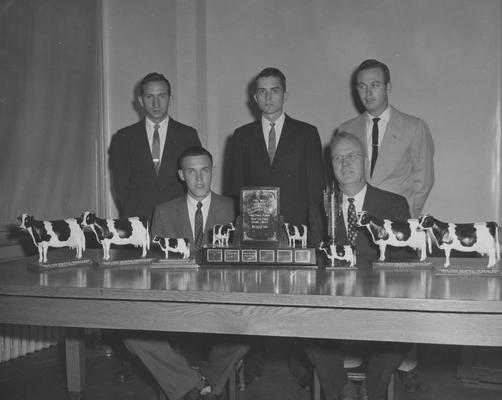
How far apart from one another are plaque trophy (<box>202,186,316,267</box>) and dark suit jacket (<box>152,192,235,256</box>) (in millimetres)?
577

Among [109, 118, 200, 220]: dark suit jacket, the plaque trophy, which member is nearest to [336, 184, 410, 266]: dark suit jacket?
the plaque trophy

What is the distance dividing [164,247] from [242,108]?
116 inches

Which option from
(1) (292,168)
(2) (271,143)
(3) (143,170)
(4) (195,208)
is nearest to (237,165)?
(2) (271,143)

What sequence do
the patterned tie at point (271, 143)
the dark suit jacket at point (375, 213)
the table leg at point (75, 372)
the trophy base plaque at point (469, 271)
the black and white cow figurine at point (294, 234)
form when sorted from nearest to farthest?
the trophy base plaque at point (469, 271) < the black and white cow figurine at point (294, 234) < the dark suit jacket at point (375, 213) < the table leg at point (75, 372) < the patterned tie at point (271, 143)

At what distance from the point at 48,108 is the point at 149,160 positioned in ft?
2.74

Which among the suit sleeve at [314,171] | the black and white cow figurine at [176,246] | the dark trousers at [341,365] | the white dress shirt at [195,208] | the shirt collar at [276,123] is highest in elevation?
the shirt collar at [276,123]

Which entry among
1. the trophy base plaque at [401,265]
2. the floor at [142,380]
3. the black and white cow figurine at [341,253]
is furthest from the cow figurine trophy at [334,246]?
the floor at [142,380]

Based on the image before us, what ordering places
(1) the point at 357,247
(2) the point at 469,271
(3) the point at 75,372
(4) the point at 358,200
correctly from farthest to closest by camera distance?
1. (3) the point at 75,372
2. (4) the point at 358,200
3. (1) the point at 357,247
4. (2) the point at 469,271

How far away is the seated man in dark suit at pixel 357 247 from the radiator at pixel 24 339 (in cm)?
207

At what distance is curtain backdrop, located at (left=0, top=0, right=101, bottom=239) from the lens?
3.83 meters

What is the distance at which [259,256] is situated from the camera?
261 cm

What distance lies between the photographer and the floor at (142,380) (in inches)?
136

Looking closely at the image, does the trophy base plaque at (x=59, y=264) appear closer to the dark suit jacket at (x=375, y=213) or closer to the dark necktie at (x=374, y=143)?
the dark suit jacket at (x=375, y=213)

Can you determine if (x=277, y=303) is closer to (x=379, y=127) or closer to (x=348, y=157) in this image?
(x=348, y=157)
